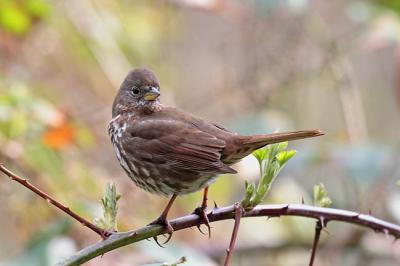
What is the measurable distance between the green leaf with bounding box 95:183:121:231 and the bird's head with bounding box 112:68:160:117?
1.46 m

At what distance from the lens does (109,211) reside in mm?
2115

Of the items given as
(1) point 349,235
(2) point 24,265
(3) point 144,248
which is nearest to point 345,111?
(1) point 349,235

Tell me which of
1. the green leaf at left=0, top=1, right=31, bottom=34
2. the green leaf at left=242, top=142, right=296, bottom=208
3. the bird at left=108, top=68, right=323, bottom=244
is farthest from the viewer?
the green leaf at left=0, top=1, right=31, bottom=34

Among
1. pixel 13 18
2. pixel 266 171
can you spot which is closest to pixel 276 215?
pixel 266 171

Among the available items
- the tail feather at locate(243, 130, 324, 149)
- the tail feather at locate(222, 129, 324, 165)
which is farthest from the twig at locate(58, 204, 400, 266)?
the tail feather at locate(222, 129, 324, 165)

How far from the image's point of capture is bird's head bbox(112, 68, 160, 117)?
359 centimetres

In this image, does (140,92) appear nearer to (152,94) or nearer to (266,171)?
(152,94)

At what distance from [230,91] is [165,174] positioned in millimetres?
2816

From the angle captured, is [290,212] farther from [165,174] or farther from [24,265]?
[24,265]

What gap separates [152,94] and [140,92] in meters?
0.07

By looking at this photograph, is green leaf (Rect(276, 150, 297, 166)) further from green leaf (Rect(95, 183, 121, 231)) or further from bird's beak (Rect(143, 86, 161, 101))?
bird's beak (Rect(143, 86, 161, 101))

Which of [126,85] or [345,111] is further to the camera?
[345,111]

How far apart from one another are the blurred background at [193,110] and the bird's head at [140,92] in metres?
0.50

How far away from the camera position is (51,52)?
5.81 meters
